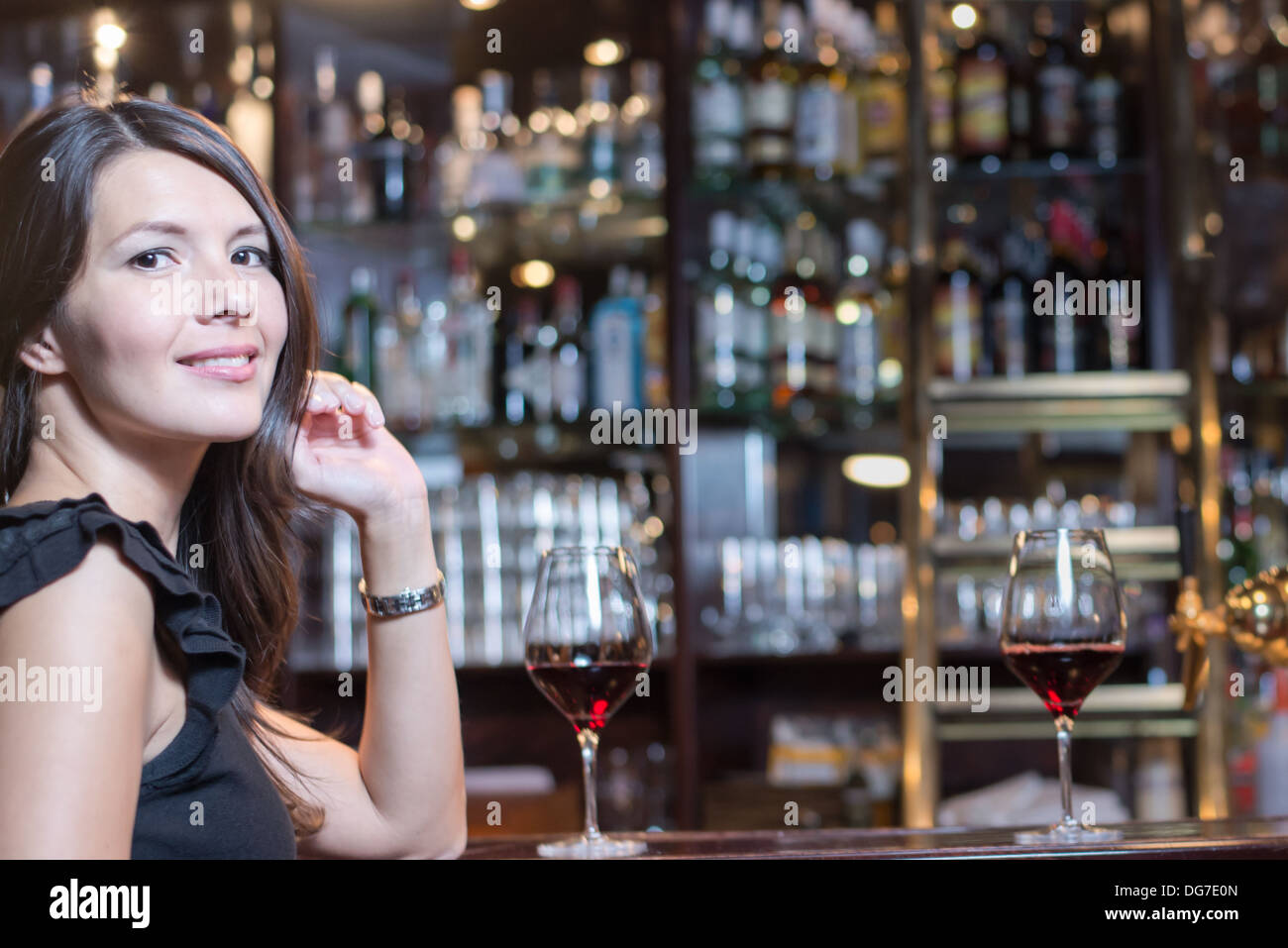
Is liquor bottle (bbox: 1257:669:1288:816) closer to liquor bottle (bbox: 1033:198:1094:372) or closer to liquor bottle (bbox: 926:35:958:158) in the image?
liquor bottle (bbox: 1033:198:1094:372)

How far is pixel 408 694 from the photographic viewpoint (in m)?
1.08

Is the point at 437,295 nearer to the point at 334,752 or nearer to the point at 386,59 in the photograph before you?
the point at 386,59

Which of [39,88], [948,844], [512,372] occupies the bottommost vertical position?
[948,844]

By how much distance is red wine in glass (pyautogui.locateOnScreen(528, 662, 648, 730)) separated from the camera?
3.20 ft

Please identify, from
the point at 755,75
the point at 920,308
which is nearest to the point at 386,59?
the point at 755,75

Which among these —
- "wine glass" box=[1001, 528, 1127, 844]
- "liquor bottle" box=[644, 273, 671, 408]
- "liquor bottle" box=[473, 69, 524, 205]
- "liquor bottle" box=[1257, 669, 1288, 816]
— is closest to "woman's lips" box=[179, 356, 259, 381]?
"wine glass" box=[1001, 528, 1127, 844]

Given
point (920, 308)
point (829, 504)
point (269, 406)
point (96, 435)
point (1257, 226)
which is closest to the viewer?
point (96, 435)

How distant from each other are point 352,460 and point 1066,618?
545mm

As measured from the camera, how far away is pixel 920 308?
245 cm

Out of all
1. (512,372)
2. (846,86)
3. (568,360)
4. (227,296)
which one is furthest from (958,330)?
(227,296)

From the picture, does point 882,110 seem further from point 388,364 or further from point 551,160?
point 388,364
